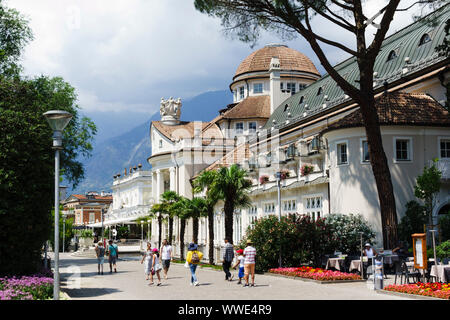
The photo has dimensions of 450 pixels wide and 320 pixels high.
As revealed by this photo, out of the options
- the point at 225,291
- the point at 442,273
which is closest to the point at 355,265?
the point at 442,273

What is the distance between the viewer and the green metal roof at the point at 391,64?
3319cm

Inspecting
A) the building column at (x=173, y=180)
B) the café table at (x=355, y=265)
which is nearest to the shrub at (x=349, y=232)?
the café table at (x=355, y=265)

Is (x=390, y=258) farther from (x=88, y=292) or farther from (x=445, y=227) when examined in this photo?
(x=88, y=292)

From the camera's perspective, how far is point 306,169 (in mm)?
36812

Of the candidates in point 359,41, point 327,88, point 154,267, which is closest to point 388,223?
point 359,41

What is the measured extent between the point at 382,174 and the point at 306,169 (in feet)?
41.4

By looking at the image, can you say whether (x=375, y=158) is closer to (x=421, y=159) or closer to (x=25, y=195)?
(x=421, y=159)

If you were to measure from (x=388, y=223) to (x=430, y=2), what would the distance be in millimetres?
9082

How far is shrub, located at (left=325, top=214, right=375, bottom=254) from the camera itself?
1074 inches

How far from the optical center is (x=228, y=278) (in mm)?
25047

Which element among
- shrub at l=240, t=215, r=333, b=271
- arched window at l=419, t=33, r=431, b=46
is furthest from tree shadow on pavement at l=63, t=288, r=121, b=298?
arched window at l=419, t=33, r=431, b=46

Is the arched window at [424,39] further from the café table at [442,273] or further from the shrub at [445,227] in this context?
the café table at [442,273]

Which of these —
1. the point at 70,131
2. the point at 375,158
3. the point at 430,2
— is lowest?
the point at 375,158

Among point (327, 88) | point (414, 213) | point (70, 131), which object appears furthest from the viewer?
point (327, 88)
